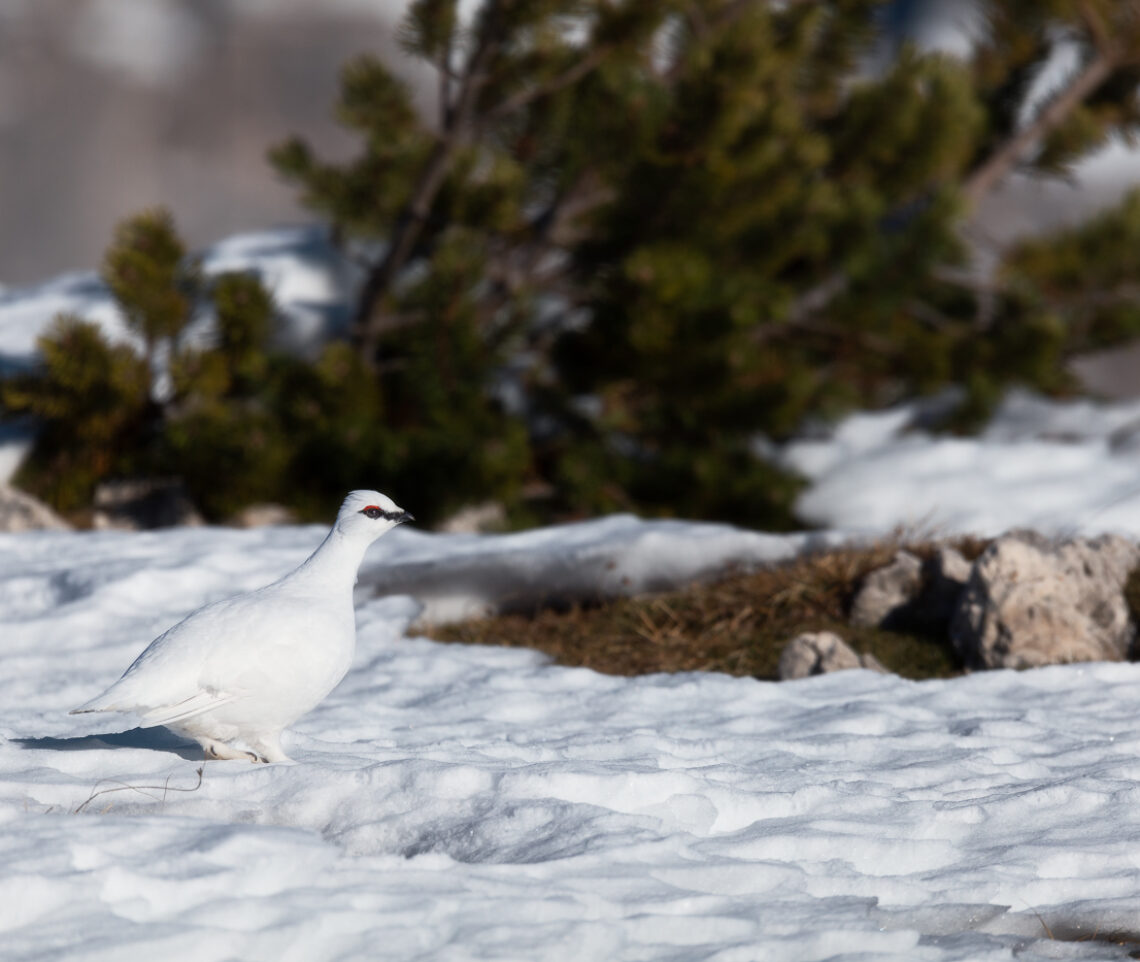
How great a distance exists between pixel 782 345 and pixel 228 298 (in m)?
4.06

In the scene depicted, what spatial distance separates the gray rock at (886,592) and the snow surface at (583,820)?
609 millimetres

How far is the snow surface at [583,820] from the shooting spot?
6.55 feet

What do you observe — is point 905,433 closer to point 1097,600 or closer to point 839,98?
point 839,98

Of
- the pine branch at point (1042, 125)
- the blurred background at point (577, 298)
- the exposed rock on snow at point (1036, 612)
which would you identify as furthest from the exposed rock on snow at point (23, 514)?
the pine branch at point (1042, 125)

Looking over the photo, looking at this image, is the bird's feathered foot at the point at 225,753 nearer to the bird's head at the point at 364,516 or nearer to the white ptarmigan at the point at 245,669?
the white ptarmigan at the point at 245,669

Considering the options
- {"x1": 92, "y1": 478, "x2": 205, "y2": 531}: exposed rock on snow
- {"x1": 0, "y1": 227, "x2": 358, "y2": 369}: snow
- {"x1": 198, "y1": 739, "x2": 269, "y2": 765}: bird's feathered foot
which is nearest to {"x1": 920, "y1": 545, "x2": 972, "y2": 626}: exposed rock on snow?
{"x1": 198, "y1": 739, "x2": 269, "y2": 765}: bird's feathered foot

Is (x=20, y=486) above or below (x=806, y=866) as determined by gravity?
above

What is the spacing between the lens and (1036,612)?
4348 millimetres

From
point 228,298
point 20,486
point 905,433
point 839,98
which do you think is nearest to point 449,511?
point 228,298

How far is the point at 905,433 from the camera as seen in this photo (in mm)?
8750

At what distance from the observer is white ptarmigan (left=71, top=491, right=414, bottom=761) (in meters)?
2.61

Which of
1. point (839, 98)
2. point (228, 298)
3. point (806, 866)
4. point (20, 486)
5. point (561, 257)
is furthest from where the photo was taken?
point (839, 98)

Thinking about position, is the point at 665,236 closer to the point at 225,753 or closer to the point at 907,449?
Result: the point at 907,449

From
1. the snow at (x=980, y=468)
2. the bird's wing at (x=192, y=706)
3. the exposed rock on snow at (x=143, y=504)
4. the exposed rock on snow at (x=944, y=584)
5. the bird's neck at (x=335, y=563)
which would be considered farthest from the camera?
the exposed rock on snow at (x=143, y=504)
